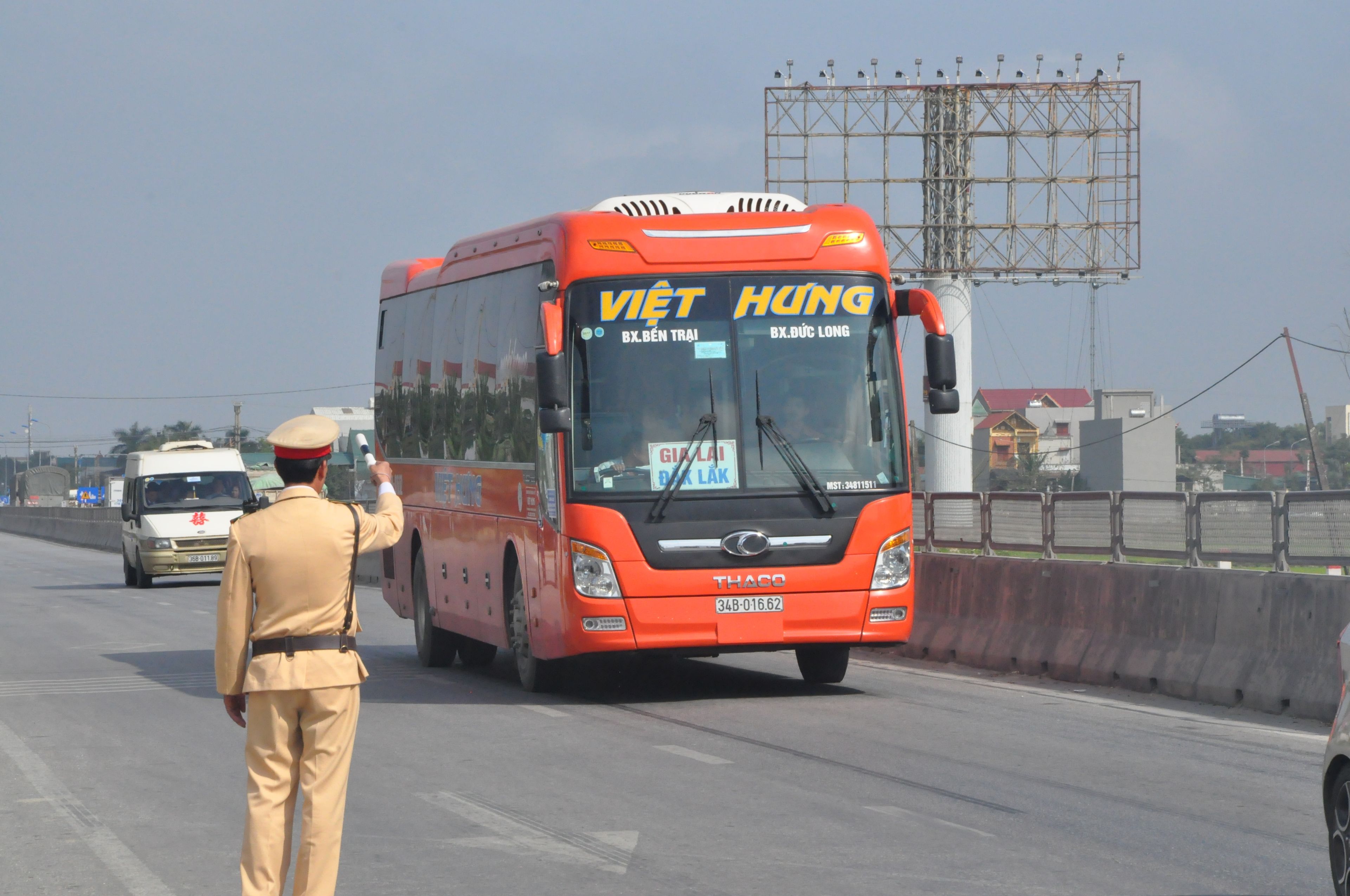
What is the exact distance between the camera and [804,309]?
13.3 metres

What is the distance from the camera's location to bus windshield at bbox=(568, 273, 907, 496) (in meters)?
12.9

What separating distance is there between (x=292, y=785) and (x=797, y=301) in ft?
26.5

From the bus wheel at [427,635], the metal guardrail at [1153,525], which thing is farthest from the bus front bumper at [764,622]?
the bus wheel at [427,635]

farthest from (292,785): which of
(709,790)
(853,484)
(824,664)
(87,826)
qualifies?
(824,664)

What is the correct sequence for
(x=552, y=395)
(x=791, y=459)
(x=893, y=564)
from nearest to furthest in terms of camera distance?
(x=552, y=395) < (x=791, y=459) < (x=893, y=564)

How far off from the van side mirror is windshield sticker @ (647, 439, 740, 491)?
699mm

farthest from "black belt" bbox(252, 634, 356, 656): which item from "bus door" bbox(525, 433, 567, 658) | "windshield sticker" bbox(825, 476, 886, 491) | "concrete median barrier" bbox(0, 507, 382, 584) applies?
"concrete median barrier" bbox(0, 507, 382, 584)

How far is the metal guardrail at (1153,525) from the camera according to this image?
13.3 meters

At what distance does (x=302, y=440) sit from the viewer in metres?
5.86

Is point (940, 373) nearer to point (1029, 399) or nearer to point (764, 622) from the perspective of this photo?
point (764, 622)

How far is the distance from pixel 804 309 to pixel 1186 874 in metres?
6.74

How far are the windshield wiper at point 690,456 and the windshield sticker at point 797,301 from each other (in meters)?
0.59

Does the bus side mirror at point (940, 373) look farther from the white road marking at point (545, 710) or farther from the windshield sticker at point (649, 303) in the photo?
the white road marking at point (545, 710)

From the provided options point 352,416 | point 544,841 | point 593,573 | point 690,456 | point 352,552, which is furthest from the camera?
point 352,416
